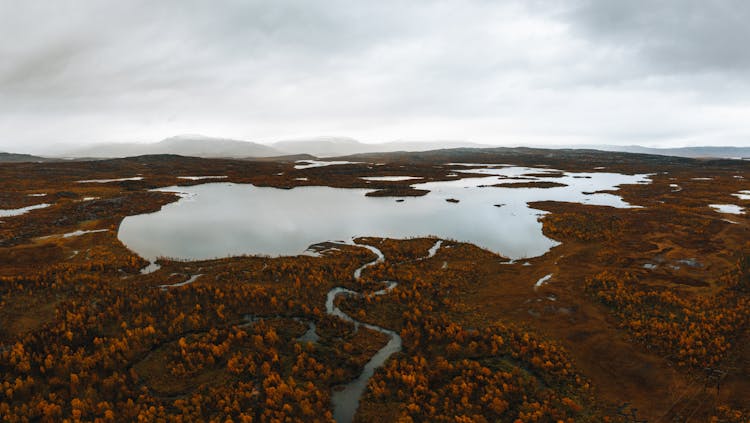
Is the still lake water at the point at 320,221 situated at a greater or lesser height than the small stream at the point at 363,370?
greater

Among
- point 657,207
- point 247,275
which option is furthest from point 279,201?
point 657,207

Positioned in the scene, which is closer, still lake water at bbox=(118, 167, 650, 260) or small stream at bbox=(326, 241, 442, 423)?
small stream at bbox=(326, 241, 442, 423)

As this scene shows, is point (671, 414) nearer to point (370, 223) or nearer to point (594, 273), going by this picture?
point (594, 273)

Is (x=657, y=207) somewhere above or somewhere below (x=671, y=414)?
above

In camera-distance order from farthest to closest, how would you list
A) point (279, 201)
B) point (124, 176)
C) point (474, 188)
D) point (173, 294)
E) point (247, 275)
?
point (124, 176) < point (474, 188) < point (279, 201) < point (247, 275) < point (173, 294)

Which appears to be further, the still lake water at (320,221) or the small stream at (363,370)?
the still lake water at (320,221)

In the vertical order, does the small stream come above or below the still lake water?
below

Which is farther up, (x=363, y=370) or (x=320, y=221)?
(x=320, y=221)

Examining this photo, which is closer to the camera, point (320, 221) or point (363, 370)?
point (363, 370)
